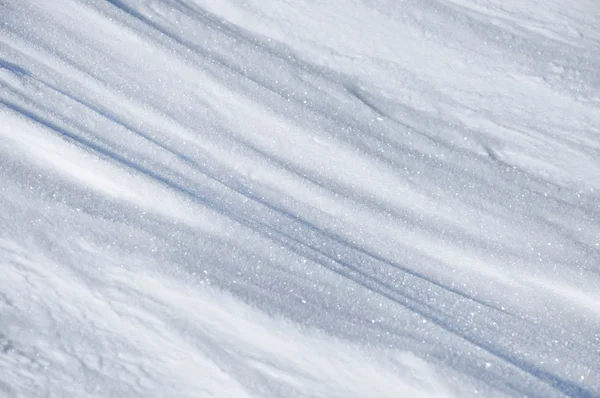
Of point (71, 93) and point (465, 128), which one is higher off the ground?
point (465, 128)

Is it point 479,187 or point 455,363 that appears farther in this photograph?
point 479,187

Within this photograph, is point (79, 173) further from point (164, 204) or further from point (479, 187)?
point (479, 187)

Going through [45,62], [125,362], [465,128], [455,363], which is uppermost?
[465,128]

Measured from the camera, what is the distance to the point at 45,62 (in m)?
0.88

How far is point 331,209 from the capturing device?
798mm

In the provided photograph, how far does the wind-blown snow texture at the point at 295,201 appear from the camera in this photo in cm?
64

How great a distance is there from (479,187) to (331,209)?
187 mm

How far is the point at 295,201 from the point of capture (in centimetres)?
80

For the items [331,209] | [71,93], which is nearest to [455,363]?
[331,209]

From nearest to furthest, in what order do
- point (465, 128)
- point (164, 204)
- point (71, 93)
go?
point (164, 204)
point (71, 93)
point (465, 128)

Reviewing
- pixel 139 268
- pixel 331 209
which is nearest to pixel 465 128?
pixel 331 209

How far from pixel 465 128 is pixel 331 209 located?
0.85 ft

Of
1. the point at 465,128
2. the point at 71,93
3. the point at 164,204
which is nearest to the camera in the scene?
the point at 164,204

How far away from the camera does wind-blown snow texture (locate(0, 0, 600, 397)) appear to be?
0.64 m
